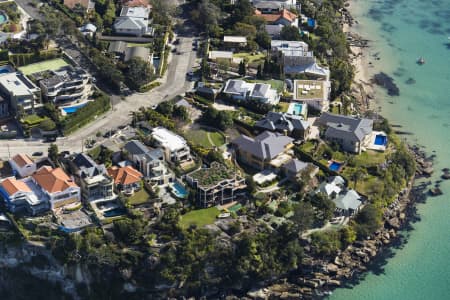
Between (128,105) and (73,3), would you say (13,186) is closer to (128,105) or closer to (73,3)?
(128,105)

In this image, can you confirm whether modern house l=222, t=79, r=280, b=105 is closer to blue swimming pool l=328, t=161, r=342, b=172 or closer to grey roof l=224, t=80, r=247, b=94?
grey roof l=224, t=80, r=247, b=94

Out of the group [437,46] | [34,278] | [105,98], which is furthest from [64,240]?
[437,46]

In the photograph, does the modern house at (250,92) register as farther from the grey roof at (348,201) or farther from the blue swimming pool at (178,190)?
the blue swimming pool at (178,190)

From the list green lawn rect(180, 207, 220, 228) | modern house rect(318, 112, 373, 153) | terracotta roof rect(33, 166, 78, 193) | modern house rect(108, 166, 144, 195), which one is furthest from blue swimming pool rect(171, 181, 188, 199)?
modern house rect(318, 112, 373, 153)

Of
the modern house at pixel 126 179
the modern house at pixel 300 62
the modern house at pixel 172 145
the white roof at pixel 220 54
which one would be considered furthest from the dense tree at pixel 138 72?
the modern house at pixel 126 179

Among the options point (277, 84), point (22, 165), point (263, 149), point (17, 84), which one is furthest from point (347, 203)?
point (17, 84)

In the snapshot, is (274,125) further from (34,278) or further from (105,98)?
(34,278)
